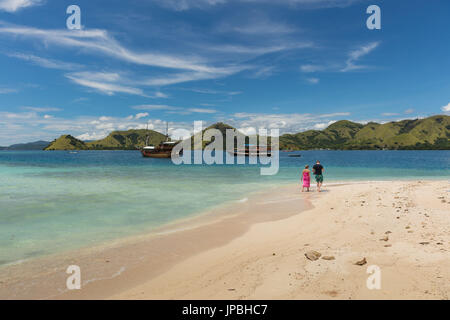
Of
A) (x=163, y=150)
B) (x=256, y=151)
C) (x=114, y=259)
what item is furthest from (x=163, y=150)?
(x=114, y=259)

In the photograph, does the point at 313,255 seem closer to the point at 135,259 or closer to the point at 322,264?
the point at 322,264

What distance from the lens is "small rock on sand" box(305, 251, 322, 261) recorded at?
6492 millimetres

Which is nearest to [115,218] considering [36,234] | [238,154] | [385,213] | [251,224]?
[36,234]

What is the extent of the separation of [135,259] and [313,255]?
5.29 meters

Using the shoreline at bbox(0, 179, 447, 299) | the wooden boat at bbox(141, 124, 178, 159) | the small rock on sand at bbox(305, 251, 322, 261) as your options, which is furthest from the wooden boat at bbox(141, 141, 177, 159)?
the small rock on sand at bbox(305, 251, 322, 261)

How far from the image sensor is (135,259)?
7.50 metres

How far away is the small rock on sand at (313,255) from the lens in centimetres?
649

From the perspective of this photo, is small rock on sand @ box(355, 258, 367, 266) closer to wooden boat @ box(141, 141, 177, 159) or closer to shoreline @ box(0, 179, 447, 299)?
shoreline @ box(0, 179, 447, 299)

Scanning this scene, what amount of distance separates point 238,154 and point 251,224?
141 m

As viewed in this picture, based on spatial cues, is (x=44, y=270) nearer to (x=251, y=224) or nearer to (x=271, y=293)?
(x=271, y=293)

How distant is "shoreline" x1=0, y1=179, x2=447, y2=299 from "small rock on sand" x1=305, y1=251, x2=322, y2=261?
220 centimetres

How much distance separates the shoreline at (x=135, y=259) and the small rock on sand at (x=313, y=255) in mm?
2195

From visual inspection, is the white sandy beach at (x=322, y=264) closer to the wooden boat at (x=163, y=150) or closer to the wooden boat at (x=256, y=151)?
the wooden boat at (x=163, y=150)

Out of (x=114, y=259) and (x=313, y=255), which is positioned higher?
(x=313, y=255)
